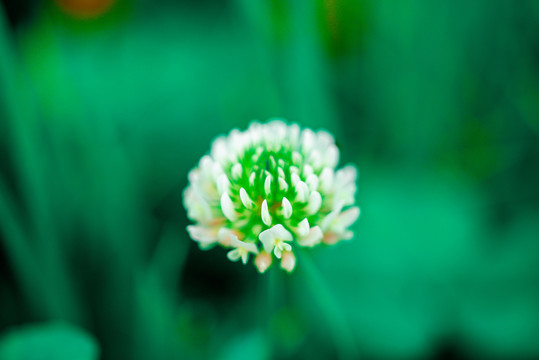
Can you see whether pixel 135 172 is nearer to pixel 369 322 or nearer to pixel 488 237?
pixel 369 322

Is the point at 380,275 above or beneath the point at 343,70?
beneath

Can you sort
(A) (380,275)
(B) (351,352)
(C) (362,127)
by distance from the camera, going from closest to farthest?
(B) (351,352) → (A) (380,275) → (C) (362,127)

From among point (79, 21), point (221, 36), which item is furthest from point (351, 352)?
point (79, 21)

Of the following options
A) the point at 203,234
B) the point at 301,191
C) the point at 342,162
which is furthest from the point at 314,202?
the point at 342,162

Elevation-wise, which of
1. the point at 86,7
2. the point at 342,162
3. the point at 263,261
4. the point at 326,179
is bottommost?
the point at 263,261

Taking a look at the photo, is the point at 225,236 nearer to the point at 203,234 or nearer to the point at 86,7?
the point at 203,234

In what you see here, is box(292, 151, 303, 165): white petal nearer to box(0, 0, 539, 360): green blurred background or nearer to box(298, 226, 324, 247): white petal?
box(298, 226, 324, 247): white petal

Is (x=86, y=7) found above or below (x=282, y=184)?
above

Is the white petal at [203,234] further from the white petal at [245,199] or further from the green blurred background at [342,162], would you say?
the green blurred background at [342,162]
